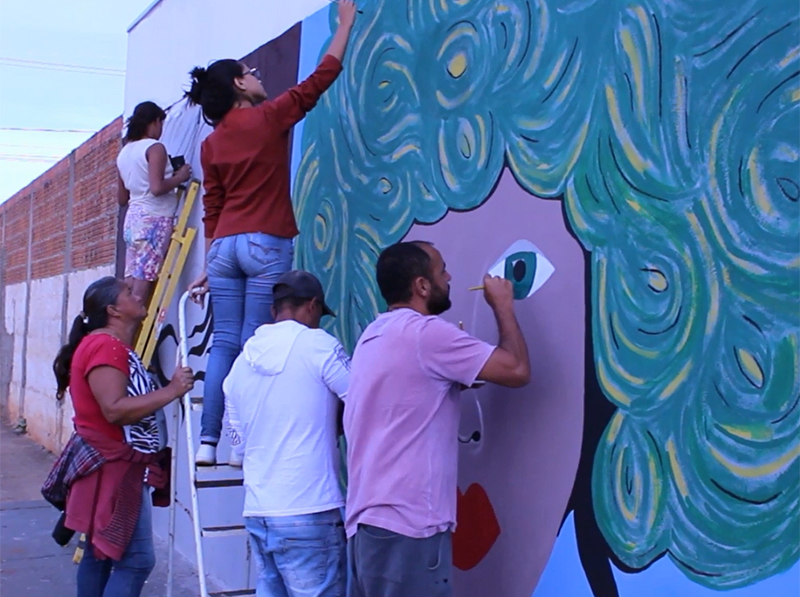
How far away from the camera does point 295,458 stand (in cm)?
337

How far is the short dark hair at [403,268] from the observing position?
9.85 feet

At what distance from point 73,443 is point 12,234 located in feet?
45.1

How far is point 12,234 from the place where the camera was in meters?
16.7

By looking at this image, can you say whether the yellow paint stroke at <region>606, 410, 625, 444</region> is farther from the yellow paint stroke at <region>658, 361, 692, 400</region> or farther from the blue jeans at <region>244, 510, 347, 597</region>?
the blue jeans at <region>244, 510, 347, 597</region>

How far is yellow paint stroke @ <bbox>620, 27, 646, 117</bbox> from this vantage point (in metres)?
2.79

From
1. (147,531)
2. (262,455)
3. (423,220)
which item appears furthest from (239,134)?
(147,531)

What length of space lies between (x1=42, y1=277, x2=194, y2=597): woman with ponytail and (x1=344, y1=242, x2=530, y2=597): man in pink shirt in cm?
135

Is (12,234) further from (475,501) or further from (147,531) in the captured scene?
(475,501)

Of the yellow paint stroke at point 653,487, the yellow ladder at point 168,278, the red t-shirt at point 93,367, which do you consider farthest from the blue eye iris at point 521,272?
the yellow ladder at point 168,278

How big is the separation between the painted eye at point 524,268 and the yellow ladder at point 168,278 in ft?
10.9

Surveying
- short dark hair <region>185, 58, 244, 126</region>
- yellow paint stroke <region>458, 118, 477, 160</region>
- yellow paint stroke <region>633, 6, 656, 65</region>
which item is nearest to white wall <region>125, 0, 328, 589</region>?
short dark hair <region>185, 58, 244, 126</region>

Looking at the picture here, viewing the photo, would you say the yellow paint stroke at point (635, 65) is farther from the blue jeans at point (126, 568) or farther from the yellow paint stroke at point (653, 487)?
the blue jeans at point (126, 568)

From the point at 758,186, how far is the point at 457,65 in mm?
1538

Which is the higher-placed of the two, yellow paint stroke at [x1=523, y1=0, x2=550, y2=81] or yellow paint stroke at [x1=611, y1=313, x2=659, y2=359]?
yellow paint stroke at [x1=523, y1=0, x2=550, y2=81]
